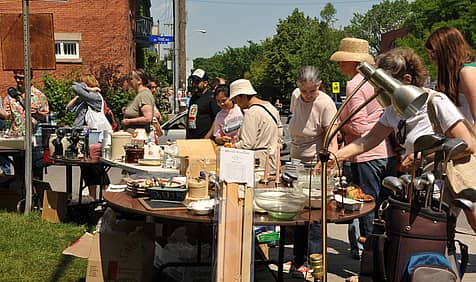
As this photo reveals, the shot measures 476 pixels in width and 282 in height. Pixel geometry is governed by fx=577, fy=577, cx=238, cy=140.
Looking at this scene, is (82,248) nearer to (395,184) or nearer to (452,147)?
(395,184)

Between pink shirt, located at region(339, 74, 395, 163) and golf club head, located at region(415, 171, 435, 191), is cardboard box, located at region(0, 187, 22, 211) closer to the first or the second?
pink shirt, located at region(339, 74, 395, 163)

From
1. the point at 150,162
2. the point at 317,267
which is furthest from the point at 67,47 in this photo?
the point at 317,267

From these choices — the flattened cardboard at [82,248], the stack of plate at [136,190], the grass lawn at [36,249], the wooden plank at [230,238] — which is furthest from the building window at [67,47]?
the wooden plank at [230,238]

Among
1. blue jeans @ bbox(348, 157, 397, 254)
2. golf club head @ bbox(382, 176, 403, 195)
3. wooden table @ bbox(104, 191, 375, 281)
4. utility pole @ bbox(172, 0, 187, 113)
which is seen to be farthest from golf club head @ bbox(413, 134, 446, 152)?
utility pole @ bbox(172, 0, 187, 113)

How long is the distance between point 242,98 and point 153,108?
192 centimetres

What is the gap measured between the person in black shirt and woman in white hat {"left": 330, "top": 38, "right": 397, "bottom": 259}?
90.2 inches

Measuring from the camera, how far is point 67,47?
20375mm

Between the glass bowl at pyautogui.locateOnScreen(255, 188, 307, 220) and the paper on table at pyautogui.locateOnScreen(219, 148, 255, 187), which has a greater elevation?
the paper on table at pyautogui.locateOnScreen(219, 148, 255, 187)

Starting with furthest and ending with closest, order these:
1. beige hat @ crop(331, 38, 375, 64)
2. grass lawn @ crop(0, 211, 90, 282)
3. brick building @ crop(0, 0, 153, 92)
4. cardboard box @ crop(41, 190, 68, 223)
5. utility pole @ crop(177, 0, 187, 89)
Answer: brick building @ crop(0, 0, 153, 92)
utility pole @ crop(177, 0, 187, 89)
cardboard box @ crop(41, 190, 68, 223)
beige hat @ crop(331, 38, 375, 64)
grass lawn @ crop(0, 211, 90, 282)

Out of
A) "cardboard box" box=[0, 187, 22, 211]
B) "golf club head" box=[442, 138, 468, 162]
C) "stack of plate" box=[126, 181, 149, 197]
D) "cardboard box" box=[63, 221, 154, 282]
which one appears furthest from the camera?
"cardboard box" box=[0, 187, 22, 211]

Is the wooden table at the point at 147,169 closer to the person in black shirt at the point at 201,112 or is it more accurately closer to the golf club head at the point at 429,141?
the person in black shirt at the point at 201,112

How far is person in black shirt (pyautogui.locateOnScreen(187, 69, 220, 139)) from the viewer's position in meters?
6.87

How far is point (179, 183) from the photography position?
12.3ft

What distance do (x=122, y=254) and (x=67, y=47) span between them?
1767cm
